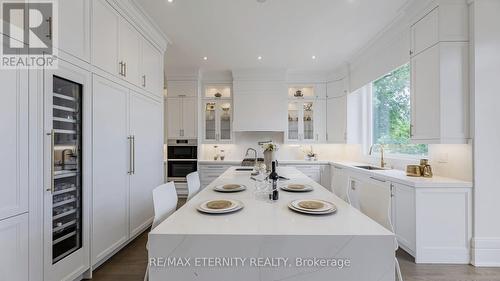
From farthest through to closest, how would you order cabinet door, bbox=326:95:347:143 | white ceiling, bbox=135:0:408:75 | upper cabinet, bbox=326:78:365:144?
cabinet door, bbox=326:95:347:143, upper cabinet, bbox=326:78:365:144, white ceiling, bbox=135:0:408:75

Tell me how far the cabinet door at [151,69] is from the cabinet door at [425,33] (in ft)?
10.9

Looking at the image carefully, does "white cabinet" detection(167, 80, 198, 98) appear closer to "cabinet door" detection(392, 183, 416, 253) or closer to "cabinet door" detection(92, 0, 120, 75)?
"cabinet door" detection(92, 0, 120, 75)

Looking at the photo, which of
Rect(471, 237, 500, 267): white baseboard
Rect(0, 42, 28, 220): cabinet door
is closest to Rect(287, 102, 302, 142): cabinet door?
Rect(471, 237, 500, 267): white baseboard

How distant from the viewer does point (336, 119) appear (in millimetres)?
5227

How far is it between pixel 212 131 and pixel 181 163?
983 mm

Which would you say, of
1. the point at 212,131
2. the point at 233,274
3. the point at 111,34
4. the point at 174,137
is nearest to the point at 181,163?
the point at 174,137

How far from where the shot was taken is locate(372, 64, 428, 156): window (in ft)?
11.2

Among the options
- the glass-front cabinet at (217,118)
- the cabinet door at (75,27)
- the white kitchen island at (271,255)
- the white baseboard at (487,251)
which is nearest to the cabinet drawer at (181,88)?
the glass-front cabinet at (217,118)

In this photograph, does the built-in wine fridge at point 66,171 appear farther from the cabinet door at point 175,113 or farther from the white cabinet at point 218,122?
Result: the white cabinet at point 218,122

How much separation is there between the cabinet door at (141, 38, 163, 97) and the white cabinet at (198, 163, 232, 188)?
195 centimetres

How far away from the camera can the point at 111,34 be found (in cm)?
247

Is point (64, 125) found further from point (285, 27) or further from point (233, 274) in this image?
point (285, 27)

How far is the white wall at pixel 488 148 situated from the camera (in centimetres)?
236

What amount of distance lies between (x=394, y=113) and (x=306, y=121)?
1.99m
